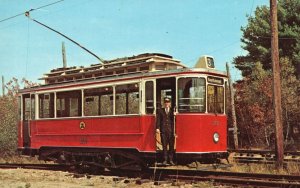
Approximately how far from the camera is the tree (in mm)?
38656

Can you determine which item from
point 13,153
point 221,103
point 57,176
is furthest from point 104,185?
point 13,153

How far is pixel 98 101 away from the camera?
1520 cm

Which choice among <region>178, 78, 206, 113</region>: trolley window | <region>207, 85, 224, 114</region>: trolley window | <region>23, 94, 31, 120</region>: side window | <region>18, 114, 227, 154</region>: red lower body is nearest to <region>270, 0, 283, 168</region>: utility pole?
<region>18, 114, 227, 154</region>: red lower body

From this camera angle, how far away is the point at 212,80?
13633mm

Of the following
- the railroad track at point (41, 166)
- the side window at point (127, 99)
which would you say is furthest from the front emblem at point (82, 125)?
the railroad track at point (41, 166)

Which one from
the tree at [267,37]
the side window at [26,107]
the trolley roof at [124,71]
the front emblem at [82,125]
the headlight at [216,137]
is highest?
the tree at [267,37]

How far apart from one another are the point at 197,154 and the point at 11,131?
44.1 ft

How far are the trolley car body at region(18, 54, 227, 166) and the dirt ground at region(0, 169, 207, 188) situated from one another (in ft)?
3.89

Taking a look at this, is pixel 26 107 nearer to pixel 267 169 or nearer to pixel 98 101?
pixel 98 101

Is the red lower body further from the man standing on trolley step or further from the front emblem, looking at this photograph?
the man standing on trolley step

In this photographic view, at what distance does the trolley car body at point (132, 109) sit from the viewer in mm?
13141

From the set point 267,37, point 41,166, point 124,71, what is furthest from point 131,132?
point 267,37

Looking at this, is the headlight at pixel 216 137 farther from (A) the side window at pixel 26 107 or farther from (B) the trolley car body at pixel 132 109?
(A) the side window at pixel 26 107

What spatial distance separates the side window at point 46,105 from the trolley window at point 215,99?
20.8 feet
